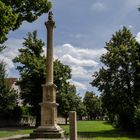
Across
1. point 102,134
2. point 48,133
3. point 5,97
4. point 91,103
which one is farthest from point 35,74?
point 91,103

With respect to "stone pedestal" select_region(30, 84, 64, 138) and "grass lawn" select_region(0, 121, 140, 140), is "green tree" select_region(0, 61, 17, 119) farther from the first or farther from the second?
"stone pedestal" select_region(30, 84, 64, 138)

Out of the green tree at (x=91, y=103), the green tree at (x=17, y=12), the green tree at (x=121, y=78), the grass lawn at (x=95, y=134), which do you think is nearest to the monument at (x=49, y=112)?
the grass lawn at (x=95, y=134)

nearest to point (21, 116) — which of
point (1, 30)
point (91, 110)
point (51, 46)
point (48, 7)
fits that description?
point (51, 46)

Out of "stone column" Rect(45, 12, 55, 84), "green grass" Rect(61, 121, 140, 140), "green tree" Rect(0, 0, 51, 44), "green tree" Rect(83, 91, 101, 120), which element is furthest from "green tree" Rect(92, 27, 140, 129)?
"green tree" Rect(83, 91, 101, 120)

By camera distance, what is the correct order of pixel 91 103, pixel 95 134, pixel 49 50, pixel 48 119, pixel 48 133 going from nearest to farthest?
pixel 48 133
pixel 48 119
pixel 49 50
pixel 95 134
pixel 91 103

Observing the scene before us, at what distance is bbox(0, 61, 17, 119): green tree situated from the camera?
7156 centimetres

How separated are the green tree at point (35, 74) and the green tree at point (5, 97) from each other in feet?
12.5

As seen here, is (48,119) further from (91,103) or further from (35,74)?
(91,103)

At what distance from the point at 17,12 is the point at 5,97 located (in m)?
49.4

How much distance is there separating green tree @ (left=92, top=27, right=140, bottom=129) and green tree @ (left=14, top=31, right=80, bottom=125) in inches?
614

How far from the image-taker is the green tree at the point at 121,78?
167 feet

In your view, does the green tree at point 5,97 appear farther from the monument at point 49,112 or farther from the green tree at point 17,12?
the green tree at point 17,12

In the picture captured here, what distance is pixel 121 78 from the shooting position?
52.9 m

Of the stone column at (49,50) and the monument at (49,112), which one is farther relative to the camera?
the stone column at (49,50)
